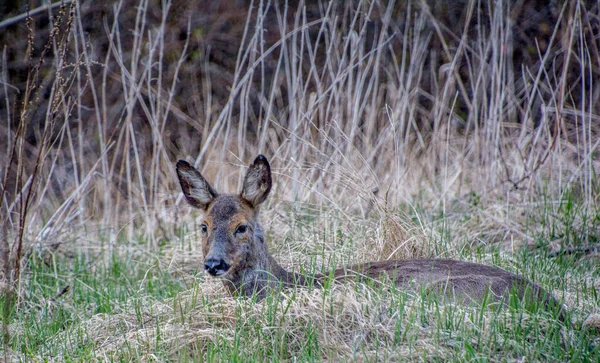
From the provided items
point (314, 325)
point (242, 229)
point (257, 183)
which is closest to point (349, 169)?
point (257, 183)

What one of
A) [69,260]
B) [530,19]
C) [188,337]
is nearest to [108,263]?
[69,260]

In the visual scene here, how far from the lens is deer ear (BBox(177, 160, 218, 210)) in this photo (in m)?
5.20

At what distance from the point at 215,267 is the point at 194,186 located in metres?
0.72

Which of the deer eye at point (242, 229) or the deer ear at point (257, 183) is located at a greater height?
the deer ear at point (257, 183)

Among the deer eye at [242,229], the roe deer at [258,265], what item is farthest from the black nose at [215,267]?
the deer eye at [242,229]

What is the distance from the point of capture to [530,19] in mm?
10820

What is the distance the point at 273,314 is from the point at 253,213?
1.11 m

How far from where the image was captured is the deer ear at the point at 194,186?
5.20 metres

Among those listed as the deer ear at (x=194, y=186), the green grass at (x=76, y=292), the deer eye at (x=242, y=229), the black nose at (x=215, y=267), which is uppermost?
the deer ear at (x=194, y=186)

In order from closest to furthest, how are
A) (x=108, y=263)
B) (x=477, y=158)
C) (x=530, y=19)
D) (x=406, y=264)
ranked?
(x=406, y=264) < (x=108, y=263) < (x=477, y=158) < (x=530, y=19)

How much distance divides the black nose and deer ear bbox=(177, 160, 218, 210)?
627 mm

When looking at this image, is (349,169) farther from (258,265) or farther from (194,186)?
(258,265)

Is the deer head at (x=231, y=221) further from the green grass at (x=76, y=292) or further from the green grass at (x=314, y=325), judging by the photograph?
the green grass at (x=76, y=292)

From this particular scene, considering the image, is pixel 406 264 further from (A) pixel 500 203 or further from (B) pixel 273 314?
(A) pixel 500 203
